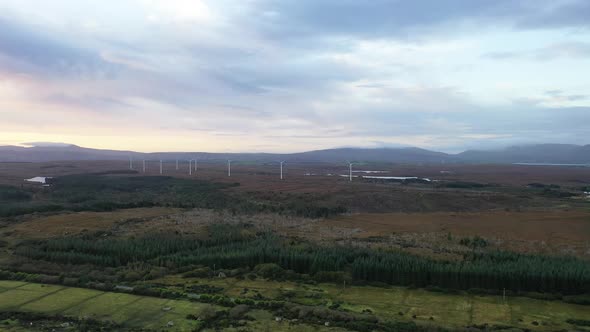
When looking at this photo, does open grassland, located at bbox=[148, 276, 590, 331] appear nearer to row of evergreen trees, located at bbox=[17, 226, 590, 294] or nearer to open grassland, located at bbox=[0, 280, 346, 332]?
row of evergreen trees, located at bbox=[17, 226, 590, 294]

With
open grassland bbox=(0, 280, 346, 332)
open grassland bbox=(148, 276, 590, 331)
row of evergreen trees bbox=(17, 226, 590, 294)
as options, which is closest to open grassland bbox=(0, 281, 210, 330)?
open grassland bbox=(0, 280, 346, 332)

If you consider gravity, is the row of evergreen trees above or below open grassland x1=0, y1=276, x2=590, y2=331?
above

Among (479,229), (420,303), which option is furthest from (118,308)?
(479,229)

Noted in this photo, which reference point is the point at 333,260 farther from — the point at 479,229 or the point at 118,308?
the point at 479,229

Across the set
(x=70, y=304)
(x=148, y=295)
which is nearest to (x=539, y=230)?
(x=148, y=295)

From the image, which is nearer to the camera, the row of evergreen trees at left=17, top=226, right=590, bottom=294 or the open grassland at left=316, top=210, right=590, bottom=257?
the row of evergreen trees at left=17, top=226, right=590, bottom=294

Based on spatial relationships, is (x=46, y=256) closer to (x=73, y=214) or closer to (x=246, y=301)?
(x=246, y=301)

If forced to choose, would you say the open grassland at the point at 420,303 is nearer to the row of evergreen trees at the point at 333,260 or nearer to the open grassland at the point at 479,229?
the row of evergreen trees at the point at 333,260
